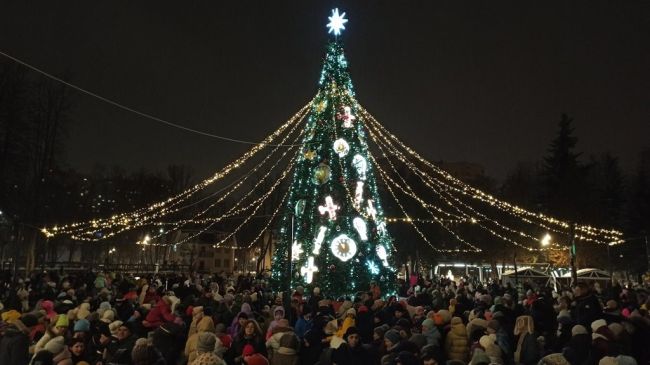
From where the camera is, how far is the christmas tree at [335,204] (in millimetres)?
19359

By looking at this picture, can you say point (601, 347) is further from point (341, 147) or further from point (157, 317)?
point (341, 147)

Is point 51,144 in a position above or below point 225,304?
above

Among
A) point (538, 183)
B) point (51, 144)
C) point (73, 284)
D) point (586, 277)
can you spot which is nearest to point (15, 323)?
point (73, 284)

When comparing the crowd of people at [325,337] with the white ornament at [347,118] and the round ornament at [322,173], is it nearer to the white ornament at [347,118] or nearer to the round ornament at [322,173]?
the round ornament at [322,173]

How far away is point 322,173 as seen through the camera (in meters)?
19.8

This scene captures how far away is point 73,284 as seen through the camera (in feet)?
56.4

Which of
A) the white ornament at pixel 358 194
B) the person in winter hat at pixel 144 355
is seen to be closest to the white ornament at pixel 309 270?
the white ornament at pixel 358 194

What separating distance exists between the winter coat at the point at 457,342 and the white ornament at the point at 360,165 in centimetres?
1235

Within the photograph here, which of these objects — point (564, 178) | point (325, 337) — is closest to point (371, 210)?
point (325, 337)

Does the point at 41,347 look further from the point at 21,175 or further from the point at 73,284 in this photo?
the point at 21,175

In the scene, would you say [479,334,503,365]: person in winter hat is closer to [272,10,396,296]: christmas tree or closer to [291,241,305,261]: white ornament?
[272,10,396,296]: christmas tree

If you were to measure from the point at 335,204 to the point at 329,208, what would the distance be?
0.27 m

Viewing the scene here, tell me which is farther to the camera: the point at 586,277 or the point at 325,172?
the point at 586,277

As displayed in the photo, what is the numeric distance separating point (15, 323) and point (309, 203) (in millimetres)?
12800
